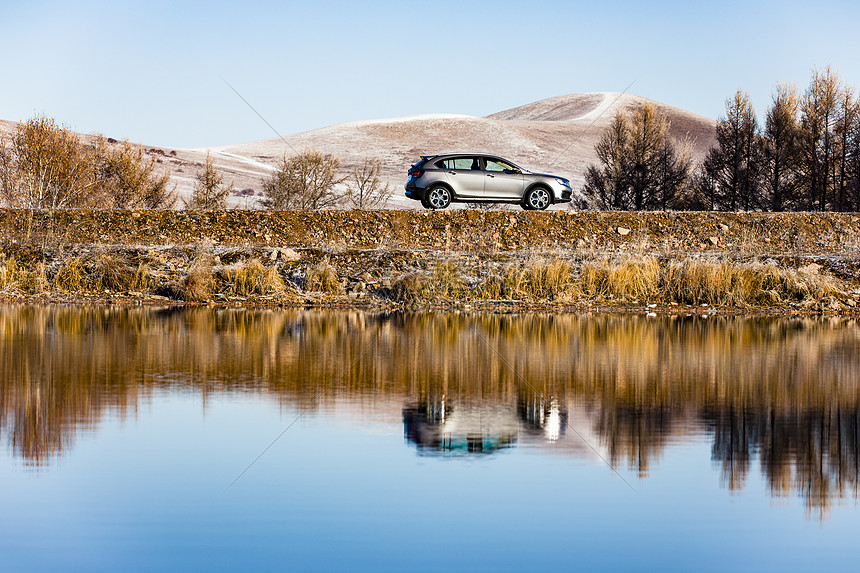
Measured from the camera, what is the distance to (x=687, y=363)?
→ 45.2ft

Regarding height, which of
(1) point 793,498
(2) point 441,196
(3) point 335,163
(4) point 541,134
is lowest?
(1) point 793,498

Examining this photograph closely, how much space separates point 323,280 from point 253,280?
1.66m

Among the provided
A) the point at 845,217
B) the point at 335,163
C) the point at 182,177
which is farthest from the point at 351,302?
the point at 182,177

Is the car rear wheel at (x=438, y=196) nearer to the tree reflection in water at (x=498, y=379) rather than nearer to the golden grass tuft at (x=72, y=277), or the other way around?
the tree reflection in water at (x=498, y=379)

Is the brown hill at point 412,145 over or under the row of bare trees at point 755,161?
over

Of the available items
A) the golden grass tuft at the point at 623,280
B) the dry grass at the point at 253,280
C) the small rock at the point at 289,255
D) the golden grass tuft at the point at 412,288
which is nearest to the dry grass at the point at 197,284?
the dry grass at the point at 253,280

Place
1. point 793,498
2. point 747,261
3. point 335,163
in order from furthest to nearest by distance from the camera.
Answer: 1. point 335,163
2. point 747,261
3. point 793,498

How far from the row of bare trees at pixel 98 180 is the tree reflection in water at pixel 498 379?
54.2 ft

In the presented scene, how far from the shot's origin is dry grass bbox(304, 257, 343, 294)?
2478cm

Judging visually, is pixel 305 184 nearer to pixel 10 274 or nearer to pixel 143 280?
pixel 143 280

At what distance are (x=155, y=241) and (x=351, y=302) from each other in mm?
6621

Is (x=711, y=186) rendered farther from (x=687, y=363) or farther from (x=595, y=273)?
(x=687, y=363)

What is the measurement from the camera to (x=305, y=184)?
163 ft

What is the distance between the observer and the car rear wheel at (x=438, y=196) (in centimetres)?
2762
